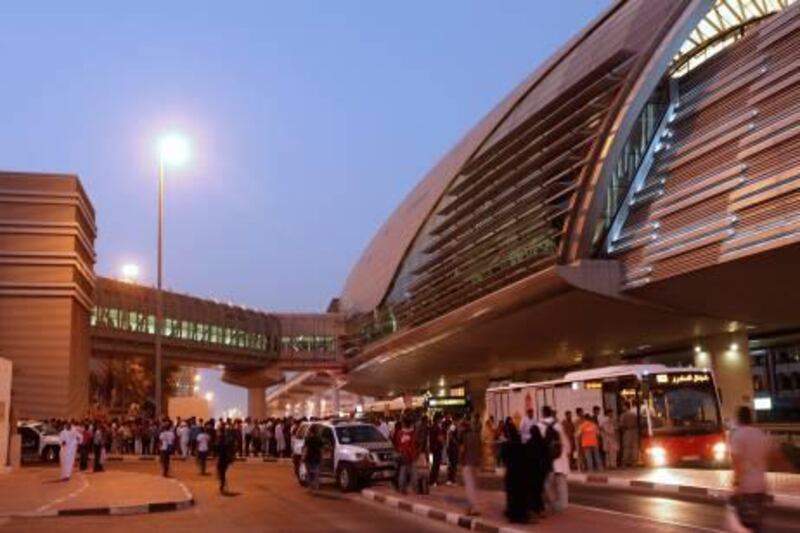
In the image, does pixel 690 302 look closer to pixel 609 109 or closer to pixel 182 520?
pixel 609 109

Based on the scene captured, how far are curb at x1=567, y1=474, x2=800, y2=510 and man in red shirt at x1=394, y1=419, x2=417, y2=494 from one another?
512cm

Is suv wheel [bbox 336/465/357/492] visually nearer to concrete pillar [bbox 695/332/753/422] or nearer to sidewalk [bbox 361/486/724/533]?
sidewalk [bbox 361/486/724/533]

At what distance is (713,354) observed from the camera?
44.5m

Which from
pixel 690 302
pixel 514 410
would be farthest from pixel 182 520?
pixel 690 302

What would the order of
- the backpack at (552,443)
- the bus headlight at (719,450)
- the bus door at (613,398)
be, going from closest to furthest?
the backpack at (552,443) < the bus headlight at (719,450) < the bus door at (613,398)

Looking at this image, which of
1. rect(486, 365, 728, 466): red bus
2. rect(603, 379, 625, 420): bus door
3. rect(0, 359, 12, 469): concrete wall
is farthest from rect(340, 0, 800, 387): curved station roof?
rect(0, 359, 12, 469): concrete wall

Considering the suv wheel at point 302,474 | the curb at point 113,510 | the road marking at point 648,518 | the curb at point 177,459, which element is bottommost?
the road marking at point 648,518

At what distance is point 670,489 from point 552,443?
22.4 feet

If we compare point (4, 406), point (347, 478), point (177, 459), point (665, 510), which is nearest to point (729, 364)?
point (347, 478)

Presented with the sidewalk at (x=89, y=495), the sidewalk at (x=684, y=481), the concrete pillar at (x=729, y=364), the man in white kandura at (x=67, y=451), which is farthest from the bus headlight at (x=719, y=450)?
the man in white kandura at (x=67, y=451)

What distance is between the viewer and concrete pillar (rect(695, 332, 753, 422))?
131 ft

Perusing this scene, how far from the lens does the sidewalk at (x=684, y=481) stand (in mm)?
20344

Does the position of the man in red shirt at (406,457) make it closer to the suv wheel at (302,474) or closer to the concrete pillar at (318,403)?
the suv wheel at (302,474)

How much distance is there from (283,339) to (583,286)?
66.8m
